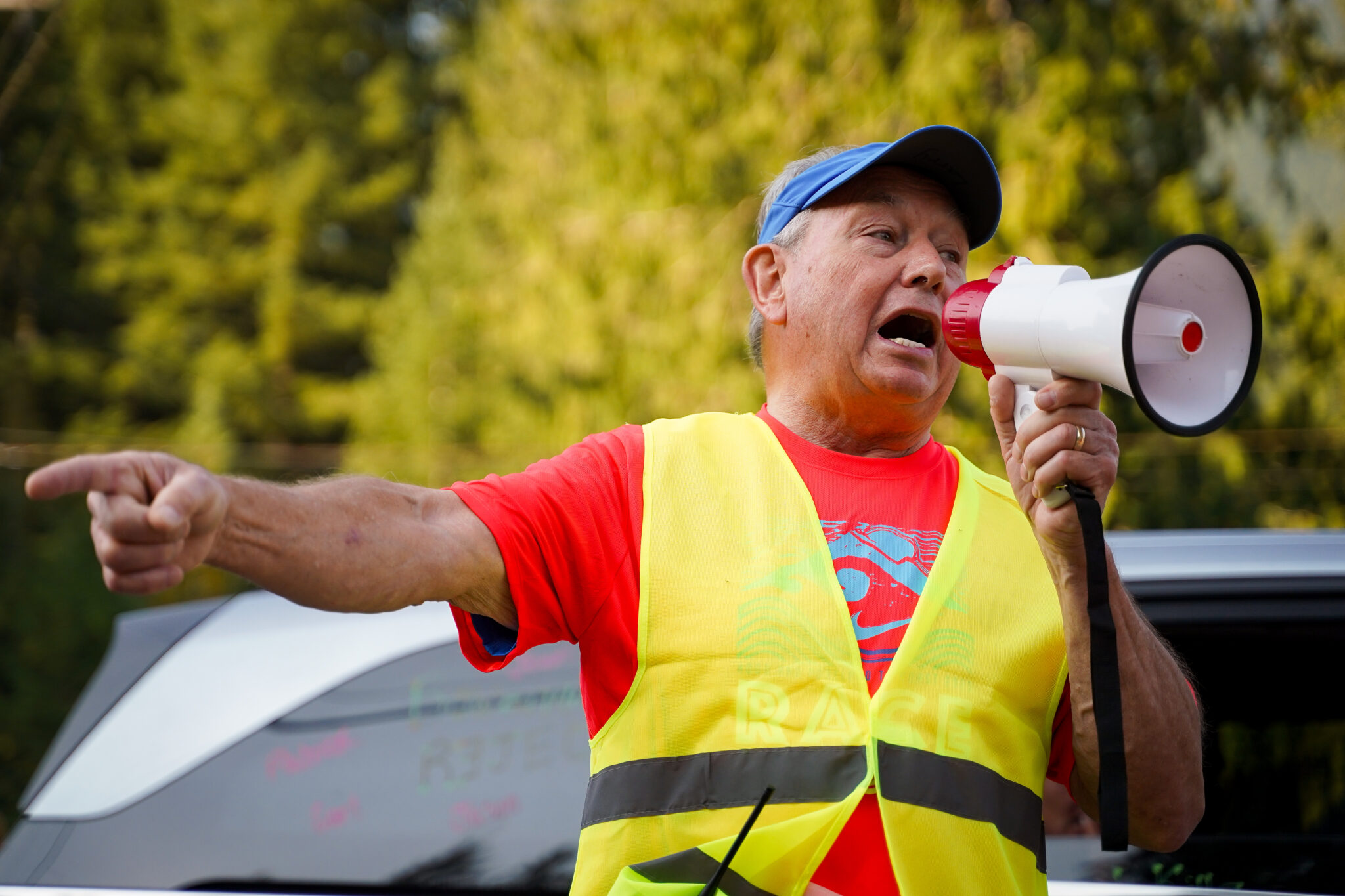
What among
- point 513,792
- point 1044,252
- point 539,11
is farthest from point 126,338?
point 513,792

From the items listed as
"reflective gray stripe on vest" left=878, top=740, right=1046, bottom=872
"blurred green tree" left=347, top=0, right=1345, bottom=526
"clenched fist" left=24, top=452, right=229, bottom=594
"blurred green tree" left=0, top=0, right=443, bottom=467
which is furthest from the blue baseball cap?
"blurred green tree" left=0, top=0, right=443, bottom=467

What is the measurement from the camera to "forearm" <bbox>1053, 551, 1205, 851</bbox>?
1714 mm

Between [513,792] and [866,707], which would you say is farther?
[513,792]

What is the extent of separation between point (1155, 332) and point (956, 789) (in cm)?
70

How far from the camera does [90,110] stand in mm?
25828

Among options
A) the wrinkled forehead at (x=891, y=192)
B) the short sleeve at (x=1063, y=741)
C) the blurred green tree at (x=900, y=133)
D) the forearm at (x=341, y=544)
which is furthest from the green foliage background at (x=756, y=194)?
the forearm at (x=341, y=544)

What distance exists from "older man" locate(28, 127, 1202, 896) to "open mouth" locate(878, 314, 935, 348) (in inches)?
5.7

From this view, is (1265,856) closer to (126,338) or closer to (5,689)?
(5,689)

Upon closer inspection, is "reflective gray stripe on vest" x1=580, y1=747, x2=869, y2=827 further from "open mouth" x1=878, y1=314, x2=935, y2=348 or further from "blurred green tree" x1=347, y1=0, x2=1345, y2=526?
"blurred green tree" x1=347, y1=0, x2=1345, y2=526

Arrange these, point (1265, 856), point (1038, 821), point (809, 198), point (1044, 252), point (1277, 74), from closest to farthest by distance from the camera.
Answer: point (1038, 821) → point (809, 198) → point (1265, 856) → point (1044, 252) → point (1277, 74)

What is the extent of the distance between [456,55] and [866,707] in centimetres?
2680

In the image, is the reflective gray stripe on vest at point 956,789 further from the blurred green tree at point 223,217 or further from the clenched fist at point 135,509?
the blurred green tree at point 223,217

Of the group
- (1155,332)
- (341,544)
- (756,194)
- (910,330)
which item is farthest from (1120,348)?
(756,194)

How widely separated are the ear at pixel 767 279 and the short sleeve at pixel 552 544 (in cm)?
57
